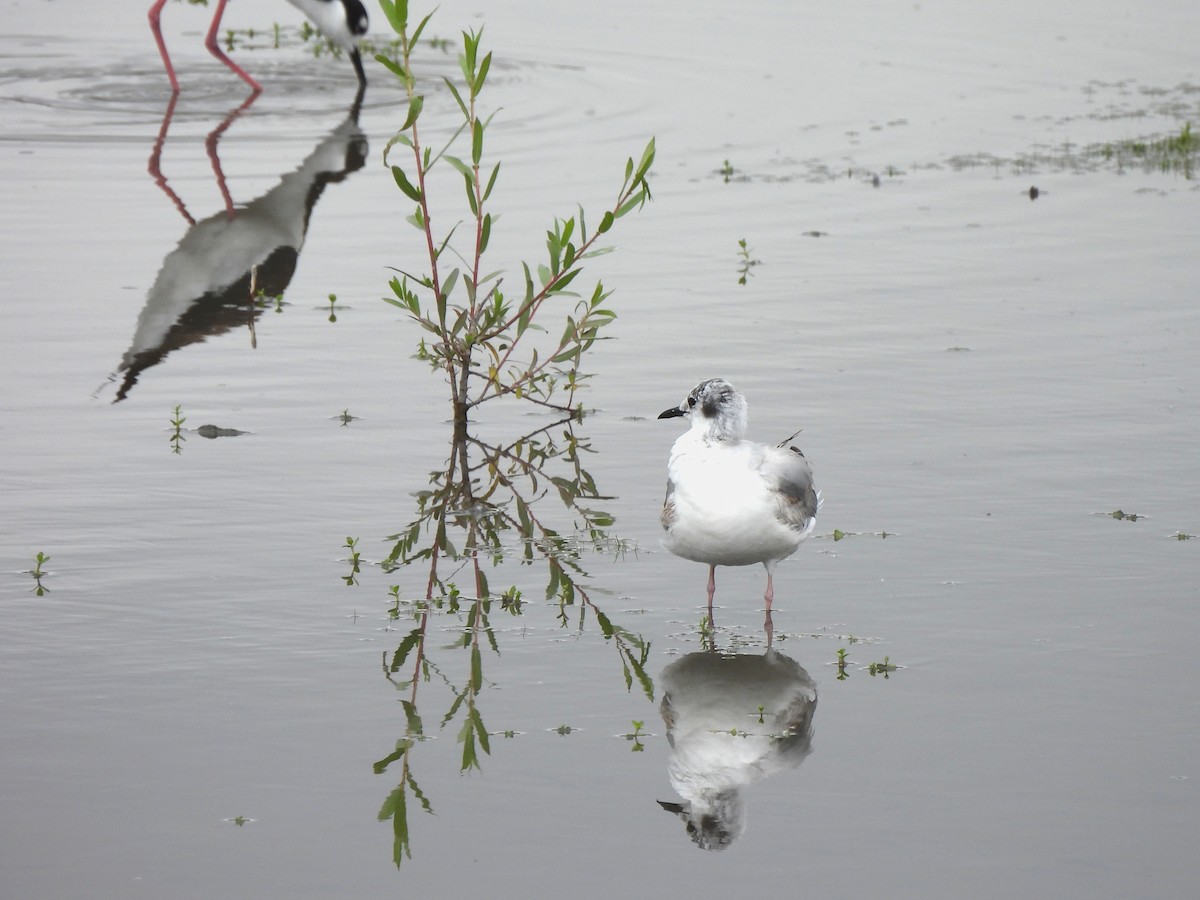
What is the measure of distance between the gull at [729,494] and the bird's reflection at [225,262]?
410 centimetres

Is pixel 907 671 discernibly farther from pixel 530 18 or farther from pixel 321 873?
pixel 530 18

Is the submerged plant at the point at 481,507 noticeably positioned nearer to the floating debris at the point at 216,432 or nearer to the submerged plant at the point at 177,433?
the floating debris at the point at 216,432

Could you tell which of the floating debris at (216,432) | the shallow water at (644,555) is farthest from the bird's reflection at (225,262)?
the floating debris at (216,432)

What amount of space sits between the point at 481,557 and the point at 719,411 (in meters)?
1.39

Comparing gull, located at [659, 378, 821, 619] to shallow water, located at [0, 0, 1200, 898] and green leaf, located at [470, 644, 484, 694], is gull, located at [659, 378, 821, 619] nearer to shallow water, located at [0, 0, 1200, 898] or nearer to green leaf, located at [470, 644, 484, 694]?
shallow water, located at [0, 0, 1200, 898]

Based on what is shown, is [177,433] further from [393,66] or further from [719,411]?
[719,411]

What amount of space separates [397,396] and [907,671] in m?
4.17

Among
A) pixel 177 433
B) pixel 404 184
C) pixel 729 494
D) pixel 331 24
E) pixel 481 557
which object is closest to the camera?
pixel 729 494

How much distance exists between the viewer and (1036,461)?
8250mm

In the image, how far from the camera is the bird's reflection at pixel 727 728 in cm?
511

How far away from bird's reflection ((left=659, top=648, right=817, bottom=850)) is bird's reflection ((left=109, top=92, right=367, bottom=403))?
177 inches

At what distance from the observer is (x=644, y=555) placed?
7234mm

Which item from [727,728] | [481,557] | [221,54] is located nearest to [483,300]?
[481,557]

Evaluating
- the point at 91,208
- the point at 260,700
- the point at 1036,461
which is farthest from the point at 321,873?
the point at 91,208
